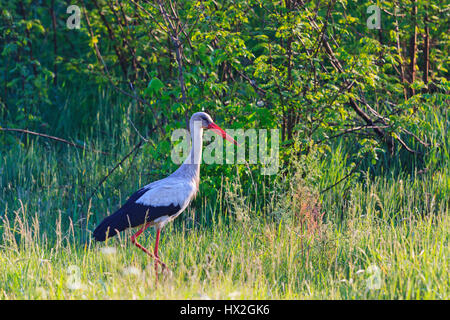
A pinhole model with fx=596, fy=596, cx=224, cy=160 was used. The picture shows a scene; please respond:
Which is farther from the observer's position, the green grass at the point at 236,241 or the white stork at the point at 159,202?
the white stork at the point at 159,202

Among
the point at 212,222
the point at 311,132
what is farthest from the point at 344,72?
the point at 212,222

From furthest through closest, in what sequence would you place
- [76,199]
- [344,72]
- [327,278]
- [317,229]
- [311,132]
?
[76,199] < [311,132] < [344,72] < [317,229] < [327,278]

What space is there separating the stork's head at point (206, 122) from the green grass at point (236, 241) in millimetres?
487

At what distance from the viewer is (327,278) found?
13.7 ft

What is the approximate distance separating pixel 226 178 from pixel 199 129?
555 millimetres

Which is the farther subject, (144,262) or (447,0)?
(447,0)

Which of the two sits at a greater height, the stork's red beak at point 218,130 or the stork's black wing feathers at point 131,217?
the stork's red beak at point 218,130

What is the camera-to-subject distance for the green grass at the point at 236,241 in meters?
3.83

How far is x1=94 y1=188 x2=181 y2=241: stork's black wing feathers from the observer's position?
190 inches

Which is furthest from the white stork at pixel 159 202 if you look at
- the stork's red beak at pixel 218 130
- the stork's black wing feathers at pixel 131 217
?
the stork's red beak at pixel 218 130

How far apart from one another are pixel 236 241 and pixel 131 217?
89cm

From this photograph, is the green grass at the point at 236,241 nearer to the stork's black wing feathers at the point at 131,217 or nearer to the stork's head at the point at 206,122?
the stork's black wing feathers at the point at 131,217

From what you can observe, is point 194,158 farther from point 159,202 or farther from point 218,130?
point 159,202

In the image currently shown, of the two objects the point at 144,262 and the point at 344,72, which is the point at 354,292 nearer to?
the point at 144,262
